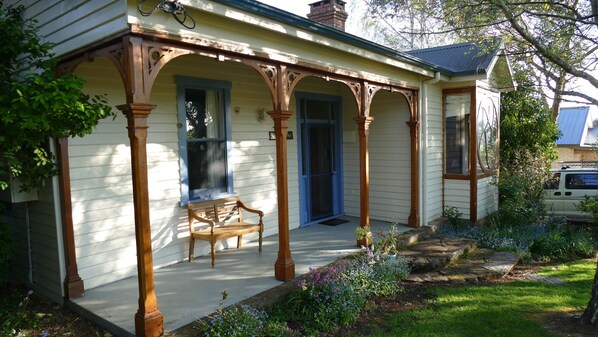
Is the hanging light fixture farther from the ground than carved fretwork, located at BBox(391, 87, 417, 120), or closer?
farther from the ground

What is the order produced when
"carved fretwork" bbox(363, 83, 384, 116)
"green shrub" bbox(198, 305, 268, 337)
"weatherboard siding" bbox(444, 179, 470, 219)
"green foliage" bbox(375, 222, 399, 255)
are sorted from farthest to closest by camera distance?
1. "weatherboard siding" bbox(444, 179, 470, 219)
2. "carved fretwork" bbox(363, 83, 384, 116)
3. "green foliage" bbox(375, 222, 399, 255)
4. "green shrub" bbox(198, 305, 268, 337)

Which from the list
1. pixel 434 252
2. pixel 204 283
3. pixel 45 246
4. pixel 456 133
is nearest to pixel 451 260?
pixel 434 252

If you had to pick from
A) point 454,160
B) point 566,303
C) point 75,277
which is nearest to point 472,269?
point 566,303

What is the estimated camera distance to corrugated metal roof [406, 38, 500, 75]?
754 centimetres

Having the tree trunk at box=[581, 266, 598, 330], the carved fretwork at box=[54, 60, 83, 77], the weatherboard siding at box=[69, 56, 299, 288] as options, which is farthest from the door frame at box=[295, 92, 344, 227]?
the tree trunk at box=[581, 266, 598, 330]

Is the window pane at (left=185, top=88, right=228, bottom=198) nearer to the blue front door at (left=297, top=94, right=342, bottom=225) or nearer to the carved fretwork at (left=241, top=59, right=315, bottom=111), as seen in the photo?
the carved fretwork at (left=241, top=59, right=315, bottom=111)

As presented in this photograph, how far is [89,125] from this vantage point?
12.4 feet

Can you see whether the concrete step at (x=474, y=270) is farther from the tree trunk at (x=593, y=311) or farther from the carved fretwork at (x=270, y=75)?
the carved fretwork at (x=270, y=75)

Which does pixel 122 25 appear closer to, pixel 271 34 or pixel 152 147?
pixel 271 34

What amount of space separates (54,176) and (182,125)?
5.43 feet

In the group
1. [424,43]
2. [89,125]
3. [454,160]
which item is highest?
[424,43]

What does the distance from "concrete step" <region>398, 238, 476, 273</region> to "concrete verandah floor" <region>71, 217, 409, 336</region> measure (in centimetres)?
86

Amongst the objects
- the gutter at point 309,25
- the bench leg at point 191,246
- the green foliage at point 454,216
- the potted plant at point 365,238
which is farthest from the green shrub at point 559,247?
the bench leg at point 191,246

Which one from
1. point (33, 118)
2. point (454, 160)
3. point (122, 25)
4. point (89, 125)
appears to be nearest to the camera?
point (122, 25)
